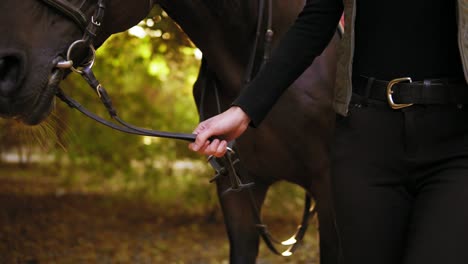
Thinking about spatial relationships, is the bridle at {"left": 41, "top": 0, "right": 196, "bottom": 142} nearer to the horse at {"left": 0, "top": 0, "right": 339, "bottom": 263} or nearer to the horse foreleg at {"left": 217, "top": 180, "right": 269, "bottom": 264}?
the horse at {"left": 0, "top": 0, "right": 339, "bottom": 263}

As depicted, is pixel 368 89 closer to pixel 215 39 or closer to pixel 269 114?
pixel 269 114

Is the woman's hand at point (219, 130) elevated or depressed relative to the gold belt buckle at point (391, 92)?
depressed

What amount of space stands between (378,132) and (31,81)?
1.11m

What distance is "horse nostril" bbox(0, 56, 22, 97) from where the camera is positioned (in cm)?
227

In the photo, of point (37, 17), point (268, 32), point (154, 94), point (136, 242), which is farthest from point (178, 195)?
point (37, 17)

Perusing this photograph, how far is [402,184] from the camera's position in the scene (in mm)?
2006

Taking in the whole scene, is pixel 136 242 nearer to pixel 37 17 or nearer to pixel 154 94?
pixel 154 94

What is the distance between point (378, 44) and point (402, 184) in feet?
1.30

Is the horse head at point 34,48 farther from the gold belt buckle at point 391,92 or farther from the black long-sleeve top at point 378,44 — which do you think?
the gold belt buckle at point 391,92

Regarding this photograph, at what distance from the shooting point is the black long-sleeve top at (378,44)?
1.96 m

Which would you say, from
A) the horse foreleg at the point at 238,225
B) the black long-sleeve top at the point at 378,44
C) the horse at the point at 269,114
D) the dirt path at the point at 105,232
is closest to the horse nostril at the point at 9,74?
the horse at the point at 269,114

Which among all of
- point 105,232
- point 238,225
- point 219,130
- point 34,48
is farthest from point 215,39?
point 105,232

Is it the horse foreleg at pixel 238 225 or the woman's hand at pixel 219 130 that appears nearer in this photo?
the woman's hand at pixel 219 130

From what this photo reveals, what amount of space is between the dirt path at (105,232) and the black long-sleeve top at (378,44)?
4292 mm
